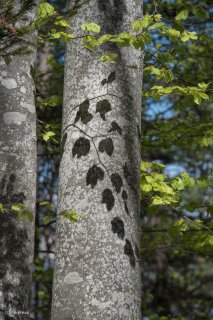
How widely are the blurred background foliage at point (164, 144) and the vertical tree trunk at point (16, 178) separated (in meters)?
0.24

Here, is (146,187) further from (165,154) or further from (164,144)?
(165,154)

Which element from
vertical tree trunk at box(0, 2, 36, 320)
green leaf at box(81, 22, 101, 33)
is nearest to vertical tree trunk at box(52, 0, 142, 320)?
green leaf at box(81, 22, 101, 33)

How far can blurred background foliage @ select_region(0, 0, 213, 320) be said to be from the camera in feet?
11.7

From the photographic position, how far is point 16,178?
9.93ft

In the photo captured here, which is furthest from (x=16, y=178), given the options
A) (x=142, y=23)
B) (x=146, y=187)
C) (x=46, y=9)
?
(x=142, y=23)

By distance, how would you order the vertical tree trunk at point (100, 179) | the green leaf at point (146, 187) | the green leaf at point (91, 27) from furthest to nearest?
the green leaf at point (146, 187) < the green leaf at point (91, 27) < the vertical tree trunk at point (100, 179)

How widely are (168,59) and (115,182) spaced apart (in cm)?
→ 195

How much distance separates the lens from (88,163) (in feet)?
8.38

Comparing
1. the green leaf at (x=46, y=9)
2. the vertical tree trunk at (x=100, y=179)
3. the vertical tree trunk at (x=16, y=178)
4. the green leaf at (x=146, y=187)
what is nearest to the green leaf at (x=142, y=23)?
the vertical tree trunk at (x=100, y=179)

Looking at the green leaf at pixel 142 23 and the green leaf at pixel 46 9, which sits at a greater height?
the green leaf at pixel 46 9

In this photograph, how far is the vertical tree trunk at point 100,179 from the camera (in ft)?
7.66

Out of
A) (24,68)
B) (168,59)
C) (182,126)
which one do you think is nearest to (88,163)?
(24,68)

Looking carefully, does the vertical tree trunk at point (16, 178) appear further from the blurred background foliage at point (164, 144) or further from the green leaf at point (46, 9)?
A: the green leaf at point (46, 9)

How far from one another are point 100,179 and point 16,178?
2.48 ft
